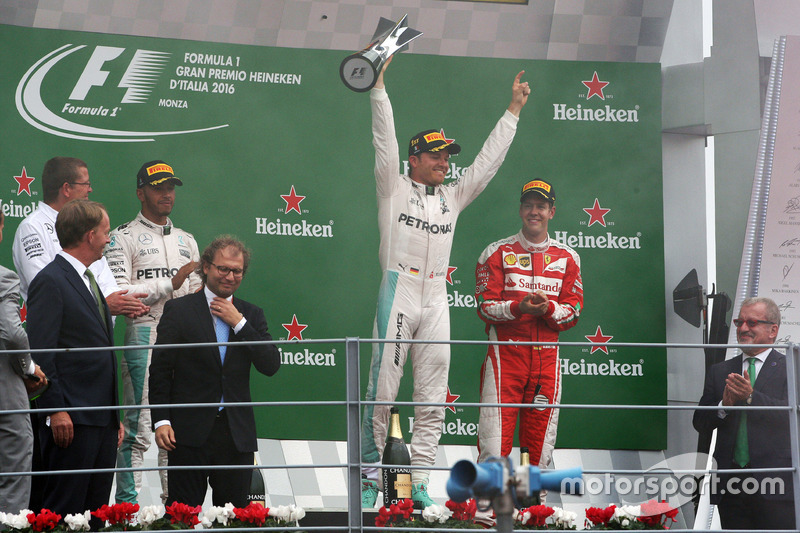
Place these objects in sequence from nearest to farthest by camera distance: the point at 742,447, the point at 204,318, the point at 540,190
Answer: the point at 742,447 → the point at 204,318 → the point at 540,190

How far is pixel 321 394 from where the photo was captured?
19.4 feet

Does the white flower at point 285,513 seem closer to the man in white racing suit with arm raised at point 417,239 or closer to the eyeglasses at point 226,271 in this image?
the eyeglasses at point 226,271

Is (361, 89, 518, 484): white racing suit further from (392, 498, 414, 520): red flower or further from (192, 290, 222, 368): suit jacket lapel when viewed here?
(392, 498, 414, 520): red flower

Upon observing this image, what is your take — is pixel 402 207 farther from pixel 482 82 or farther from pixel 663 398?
pixel 663 398

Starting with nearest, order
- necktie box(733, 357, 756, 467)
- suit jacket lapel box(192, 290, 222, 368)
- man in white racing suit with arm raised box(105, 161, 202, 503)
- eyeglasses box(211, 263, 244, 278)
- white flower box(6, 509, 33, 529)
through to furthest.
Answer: white flower box(6, 509, 33, 529) → necktie box(733, 357, 756, 467) → suit jacket lapel box(192, 290, 222, 368) → eyeglasses box(211, 263, 244, 278) → man in white racing suit with arm raised box(105, 161, 202, 503)

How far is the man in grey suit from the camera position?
3.47m

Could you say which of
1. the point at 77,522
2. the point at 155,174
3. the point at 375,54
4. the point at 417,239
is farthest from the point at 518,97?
the point at 77,522

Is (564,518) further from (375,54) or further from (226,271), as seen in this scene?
(375,54)

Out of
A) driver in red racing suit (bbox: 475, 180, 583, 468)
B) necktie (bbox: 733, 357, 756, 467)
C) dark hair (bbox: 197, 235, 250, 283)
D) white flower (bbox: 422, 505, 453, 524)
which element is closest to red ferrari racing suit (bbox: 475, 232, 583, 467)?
driver in red racing suit (bbox: 475, 180, 583, 468)

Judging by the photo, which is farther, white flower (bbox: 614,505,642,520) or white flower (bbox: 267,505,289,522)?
white flower (bbox: 614,505,642,520)

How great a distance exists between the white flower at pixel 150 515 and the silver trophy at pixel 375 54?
3.03 m

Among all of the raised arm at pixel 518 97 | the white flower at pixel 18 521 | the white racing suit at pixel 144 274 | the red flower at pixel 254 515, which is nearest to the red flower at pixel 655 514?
the red flower at pixel 254 515

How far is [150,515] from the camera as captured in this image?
339 centimetres

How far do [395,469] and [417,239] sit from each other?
1.62m
